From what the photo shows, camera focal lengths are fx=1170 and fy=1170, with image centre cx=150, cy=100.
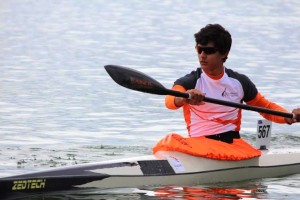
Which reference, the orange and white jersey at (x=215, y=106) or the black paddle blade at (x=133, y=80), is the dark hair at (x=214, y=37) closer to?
the orange and white jersey at (x=215, y=106)

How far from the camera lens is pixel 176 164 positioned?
11.7m

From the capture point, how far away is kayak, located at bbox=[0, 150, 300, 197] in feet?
35.2

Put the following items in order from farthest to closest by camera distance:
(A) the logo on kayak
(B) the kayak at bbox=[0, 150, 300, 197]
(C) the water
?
(C) the water
(B) the kayak at bbox=[0, 150, 300, 197]
(A) the logo on kayak

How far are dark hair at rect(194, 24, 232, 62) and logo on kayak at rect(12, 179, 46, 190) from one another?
2.22 metres

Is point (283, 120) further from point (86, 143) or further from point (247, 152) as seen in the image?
point (86, 143)

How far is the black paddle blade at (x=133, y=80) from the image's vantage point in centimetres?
1145

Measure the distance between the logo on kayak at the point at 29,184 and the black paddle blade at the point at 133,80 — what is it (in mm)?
1369

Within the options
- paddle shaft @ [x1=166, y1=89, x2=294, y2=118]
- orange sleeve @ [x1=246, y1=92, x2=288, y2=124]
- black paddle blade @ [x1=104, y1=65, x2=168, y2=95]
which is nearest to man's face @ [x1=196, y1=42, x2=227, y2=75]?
paddle shaft @ [x1=166, y1=89, x2=294, y2=118]

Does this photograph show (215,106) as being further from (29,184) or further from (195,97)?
(29,184)

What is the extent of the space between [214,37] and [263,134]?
152 centimetres

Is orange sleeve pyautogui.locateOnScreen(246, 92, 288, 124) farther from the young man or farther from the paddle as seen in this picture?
the paddle

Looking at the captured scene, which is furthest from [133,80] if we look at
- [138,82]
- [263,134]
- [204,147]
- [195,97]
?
[263,134]

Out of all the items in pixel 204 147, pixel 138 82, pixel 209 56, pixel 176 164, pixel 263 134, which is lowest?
pixel 176 164

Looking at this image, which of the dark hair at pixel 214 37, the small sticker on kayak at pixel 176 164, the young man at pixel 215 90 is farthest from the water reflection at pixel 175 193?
the dark hair at pixel 214 37
